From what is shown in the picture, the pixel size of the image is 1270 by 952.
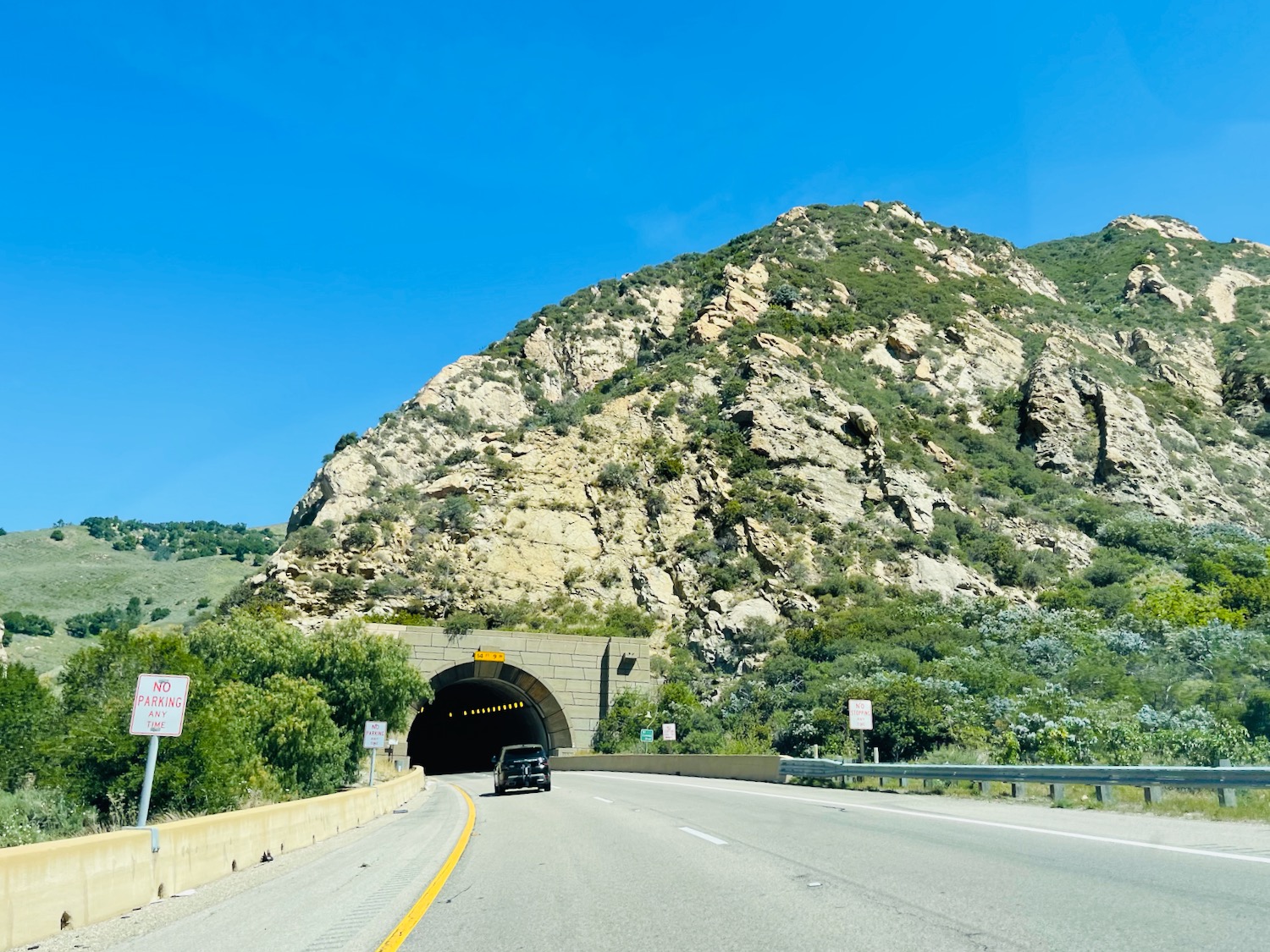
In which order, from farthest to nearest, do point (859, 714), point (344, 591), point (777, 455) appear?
point (777, 455) → point (344, 591) → point (859, 714)

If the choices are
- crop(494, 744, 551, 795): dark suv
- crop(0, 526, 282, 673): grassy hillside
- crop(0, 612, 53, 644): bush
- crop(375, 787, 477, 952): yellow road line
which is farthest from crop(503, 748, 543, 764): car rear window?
crop(0, 612, 53, 644): bush

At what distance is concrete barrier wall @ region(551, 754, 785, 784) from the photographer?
29.4 meters

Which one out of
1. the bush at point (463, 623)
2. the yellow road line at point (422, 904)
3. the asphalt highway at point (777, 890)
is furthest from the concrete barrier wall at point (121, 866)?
the bush at point (463, 623)

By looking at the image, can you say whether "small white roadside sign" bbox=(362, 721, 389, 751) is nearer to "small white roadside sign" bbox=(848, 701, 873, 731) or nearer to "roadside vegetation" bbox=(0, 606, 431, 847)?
"roadside vegetation" bbox=(0, 606, 431, 847)

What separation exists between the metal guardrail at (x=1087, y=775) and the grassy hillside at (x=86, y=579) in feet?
275

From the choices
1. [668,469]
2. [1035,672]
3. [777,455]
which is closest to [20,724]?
[1035,672]

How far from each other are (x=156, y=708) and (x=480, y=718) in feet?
173

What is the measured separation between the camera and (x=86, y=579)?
398ft

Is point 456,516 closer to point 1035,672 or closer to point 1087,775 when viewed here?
point 1035,672

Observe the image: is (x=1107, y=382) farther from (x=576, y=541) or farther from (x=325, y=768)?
(x=325, y=768)

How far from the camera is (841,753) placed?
3091 centimetres

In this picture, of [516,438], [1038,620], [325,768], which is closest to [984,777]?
[325,768]

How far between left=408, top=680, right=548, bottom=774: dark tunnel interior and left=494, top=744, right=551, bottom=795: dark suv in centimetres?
1862

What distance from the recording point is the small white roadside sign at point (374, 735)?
86.0 ft
